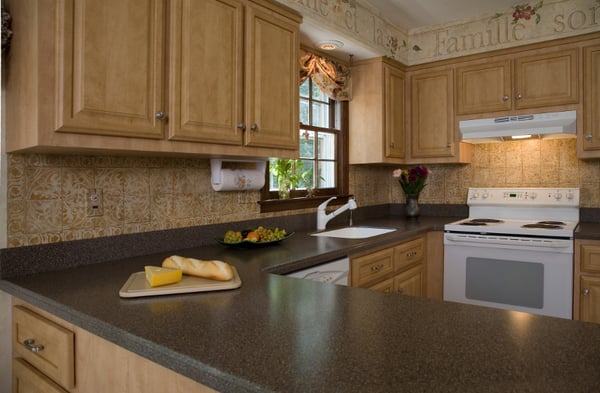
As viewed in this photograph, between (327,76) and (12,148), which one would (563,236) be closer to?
(327,76)

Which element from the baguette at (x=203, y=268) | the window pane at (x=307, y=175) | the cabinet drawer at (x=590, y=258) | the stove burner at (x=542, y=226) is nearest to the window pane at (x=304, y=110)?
the window pane at (x=307, y=175)

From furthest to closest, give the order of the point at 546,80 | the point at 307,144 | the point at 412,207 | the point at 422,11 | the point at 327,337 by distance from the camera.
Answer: the point at 412,207 → the point at 422,11 → the point at 307,144 → the point at 546,80 → the point at 327,337

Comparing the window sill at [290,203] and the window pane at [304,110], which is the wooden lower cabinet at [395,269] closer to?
the window sill at [290,203]

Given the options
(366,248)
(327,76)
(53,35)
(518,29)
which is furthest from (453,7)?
(53,35)

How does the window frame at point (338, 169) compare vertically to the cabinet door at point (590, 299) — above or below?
above

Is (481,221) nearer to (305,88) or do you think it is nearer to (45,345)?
(305,88)

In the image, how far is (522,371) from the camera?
28.8 inches

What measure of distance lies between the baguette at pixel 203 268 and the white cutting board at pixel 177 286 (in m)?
0.02

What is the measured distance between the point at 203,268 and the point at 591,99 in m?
2.82

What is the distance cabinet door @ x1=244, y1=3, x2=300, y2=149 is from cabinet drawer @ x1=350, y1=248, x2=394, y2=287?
0.71 metres

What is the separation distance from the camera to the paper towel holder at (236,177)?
7.29ft

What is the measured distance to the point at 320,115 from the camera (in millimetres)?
3262

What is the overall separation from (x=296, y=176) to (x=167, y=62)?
4.63 ft

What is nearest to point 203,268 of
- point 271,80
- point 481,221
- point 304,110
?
point 271,80
